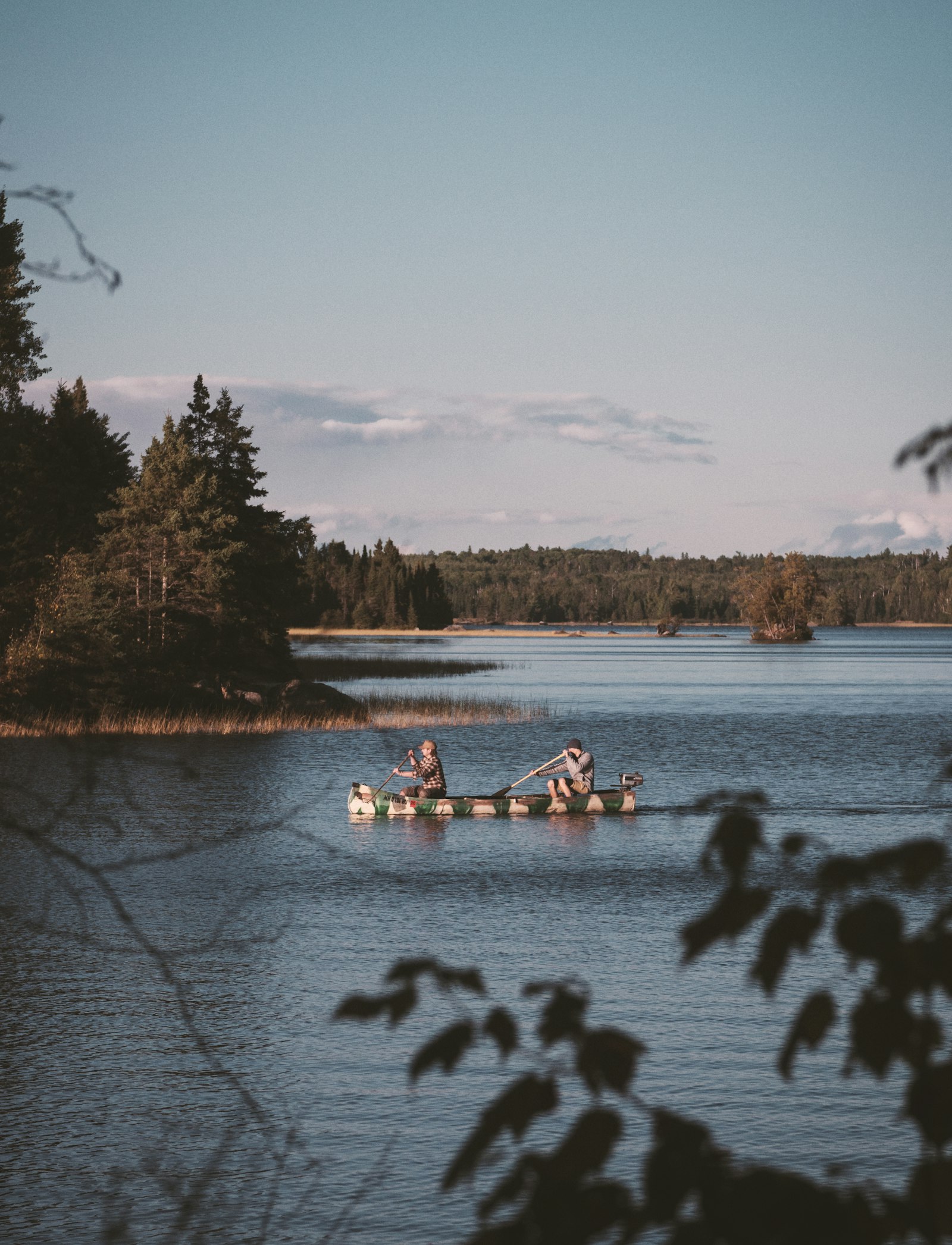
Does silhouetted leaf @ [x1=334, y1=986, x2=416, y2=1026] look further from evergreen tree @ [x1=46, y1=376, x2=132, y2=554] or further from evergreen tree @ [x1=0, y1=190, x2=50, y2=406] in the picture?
evergreen tree @ [x1=46, y1=376, x2=132, y2=554]

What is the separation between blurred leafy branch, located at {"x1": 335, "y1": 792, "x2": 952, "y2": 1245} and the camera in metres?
3.14

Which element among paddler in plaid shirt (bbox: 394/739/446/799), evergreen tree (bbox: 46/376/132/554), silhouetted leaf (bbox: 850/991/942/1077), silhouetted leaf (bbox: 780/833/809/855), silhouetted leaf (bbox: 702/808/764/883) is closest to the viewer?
silhouetted leaf (bbox: 850/991/942/1077)

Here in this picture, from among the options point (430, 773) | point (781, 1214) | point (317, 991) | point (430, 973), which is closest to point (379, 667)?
point (430, 773)

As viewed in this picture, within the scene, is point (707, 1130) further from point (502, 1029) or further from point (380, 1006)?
point (380, 1006)

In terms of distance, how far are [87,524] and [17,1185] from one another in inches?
2040

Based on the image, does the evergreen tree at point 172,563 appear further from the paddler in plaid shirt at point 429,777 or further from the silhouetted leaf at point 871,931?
the silhouetted leaf at point 871,931

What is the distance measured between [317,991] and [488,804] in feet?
55.7

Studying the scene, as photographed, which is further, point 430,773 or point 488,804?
point 488,804

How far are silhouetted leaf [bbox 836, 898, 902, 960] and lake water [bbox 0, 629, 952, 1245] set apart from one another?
3.11 metres

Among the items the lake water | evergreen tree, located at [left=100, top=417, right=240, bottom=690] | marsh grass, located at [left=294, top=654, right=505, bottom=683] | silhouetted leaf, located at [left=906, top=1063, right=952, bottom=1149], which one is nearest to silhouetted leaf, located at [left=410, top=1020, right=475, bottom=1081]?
silhouetted leaf, located at [left=906, top=1063, right=952, bottom=1149]

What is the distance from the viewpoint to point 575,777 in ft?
109

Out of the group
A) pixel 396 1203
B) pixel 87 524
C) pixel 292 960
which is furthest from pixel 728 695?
pixel 396 1203

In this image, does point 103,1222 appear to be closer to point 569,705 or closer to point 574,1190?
point 574,1190

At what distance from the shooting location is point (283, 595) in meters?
67.3
